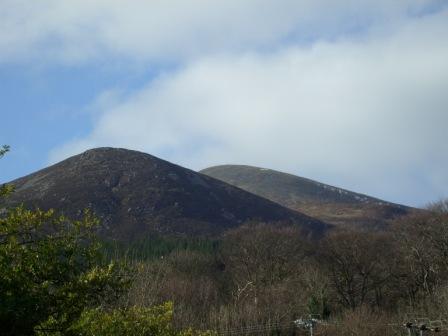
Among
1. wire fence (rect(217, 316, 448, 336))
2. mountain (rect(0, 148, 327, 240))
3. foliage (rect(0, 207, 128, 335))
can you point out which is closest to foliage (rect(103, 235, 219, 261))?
mountain (rect(0, 148, 327, 240))

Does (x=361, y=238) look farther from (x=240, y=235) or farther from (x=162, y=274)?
(x=162, y=274)

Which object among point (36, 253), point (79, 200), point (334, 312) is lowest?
point (334, 312)

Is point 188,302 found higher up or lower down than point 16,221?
lower down

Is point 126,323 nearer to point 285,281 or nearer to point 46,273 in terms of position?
point 46,273

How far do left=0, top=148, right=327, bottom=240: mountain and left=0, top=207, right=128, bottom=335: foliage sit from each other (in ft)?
407

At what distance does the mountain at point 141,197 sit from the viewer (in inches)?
5822

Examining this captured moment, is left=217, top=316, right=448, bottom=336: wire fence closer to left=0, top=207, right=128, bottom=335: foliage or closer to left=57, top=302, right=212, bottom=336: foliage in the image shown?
left=57, top=302, right=212, bottom=336: foliage

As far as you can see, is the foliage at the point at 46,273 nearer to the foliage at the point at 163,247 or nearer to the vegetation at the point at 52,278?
the vegetation at the point at 52,278

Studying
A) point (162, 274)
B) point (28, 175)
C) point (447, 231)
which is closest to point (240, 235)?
point (162, 274)

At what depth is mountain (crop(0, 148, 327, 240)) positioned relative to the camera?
14788cm

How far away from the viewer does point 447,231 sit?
7000 cm

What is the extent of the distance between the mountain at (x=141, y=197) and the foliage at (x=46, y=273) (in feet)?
407

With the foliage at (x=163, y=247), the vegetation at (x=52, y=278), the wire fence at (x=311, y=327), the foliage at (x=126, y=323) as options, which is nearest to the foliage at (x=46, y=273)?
the vegetation at (x=52, y=278)

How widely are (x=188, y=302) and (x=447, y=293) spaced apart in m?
24.3
